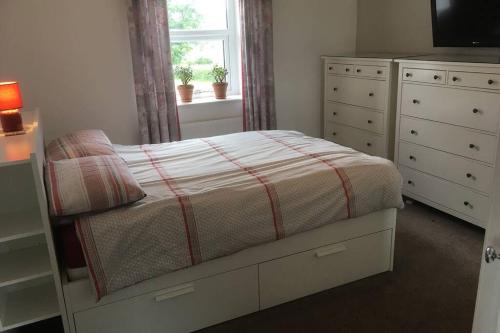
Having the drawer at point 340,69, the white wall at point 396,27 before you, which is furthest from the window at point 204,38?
the white wall at point 396,27

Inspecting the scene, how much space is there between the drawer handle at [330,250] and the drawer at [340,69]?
2069 millimetres

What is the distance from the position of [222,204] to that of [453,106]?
190cm

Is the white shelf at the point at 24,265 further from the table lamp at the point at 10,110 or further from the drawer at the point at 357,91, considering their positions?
the drawer at the point at 357,91

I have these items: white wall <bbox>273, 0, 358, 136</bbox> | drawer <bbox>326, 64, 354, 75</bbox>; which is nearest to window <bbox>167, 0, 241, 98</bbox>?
white wall <bbox>273, 0, 358, 136</bbox>

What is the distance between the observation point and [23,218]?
1979 millimetres

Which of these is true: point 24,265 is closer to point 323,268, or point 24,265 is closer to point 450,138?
point 323,268

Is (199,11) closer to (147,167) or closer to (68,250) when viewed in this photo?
(147,167)

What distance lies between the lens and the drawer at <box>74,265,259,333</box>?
1944 mm

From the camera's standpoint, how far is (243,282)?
7.13 feet

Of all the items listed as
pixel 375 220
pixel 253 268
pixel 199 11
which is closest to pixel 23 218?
pixel 253 268

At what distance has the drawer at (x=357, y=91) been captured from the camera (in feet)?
11.9

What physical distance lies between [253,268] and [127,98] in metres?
2.13

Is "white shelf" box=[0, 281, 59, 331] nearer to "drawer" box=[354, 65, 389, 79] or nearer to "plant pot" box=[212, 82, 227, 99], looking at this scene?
"plant pot" box=[212, 82, 227, 99]

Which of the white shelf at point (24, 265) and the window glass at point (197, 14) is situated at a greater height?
the window glass at point (197, 14)
